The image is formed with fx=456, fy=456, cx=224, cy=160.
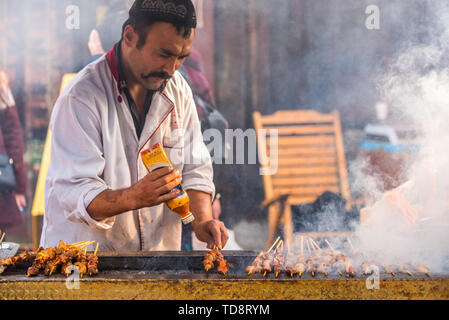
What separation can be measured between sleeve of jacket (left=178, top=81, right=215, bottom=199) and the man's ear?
554 mm

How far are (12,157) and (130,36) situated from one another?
2.37 meters

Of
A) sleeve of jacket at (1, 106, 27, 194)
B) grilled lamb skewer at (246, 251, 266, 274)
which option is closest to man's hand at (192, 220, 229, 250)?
grilled lamb skewer at (246, 251, 266, 274)

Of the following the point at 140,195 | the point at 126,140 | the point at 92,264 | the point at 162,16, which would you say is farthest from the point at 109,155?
the point at 162,16

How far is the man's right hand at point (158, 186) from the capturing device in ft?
7.83

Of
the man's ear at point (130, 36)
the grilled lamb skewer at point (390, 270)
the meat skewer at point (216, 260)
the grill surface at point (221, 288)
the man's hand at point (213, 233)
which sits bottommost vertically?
the grill surface at point (221, 288)

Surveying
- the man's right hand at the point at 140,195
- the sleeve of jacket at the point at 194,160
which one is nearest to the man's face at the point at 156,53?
the sleeve of jacket at the point at 194,160

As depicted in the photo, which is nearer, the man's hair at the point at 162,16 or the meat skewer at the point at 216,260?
the meat skewer at the point at 216,260

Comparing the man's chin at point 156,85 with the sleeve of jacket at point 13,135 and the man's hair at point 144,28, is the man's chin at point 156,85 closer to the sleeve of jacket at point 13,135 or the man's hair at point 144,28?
the man's hair at point 144,28

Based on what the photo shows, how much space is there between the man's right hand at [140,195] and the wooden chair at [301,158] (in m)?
2.34

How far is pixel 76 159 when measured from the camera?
269cm

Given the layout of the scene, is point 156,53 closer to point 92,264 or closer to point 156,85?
point 156,85
